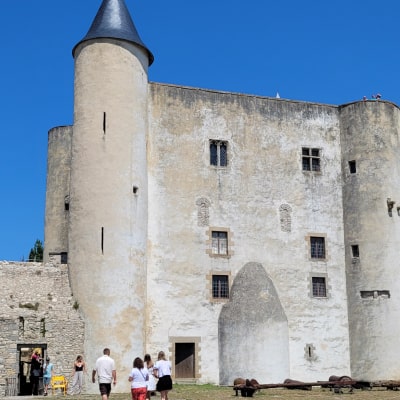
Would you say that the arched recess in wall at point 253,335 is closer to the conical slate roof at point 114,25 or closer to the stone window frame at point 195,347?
the stone window frame at point 195,347

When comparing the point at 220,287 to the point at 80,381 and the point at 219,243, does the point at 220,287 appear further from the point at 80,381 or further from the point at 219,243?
the point at 80,381

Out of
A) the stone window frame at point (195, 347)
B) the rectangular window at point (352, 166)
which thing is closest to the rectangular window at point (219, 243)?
the stone window frame at point (195, 347)

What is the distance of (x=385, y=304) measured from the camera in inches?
1281

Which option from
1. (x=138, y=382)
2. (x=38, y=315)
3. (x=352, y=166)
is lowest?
(x=138, y=382)

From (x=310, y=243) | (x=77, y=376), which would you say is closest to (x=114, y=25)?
(x=310, y=243)

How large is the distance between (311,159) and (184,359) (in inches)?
464

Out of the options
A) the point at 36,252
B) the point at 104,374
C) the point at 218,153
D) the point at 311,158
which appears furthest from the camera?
the point at 36,252

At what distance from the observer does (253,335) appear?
3005cm

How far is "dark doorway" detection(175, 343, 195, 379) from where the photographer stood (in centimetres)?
3036

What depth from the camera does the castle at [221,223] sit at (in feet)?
94.5

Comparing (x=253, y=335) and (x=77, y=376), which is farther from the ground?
(x=253, y=335)

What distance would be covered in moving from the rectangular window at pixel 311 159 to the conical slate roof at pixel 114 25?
887 centimetres

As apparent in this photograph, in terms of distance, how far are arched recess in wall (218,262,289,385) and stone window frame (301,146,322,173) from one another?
6.70 metres

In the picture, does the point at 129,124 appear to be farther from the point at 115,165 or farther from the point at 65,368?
the point at 65,368
